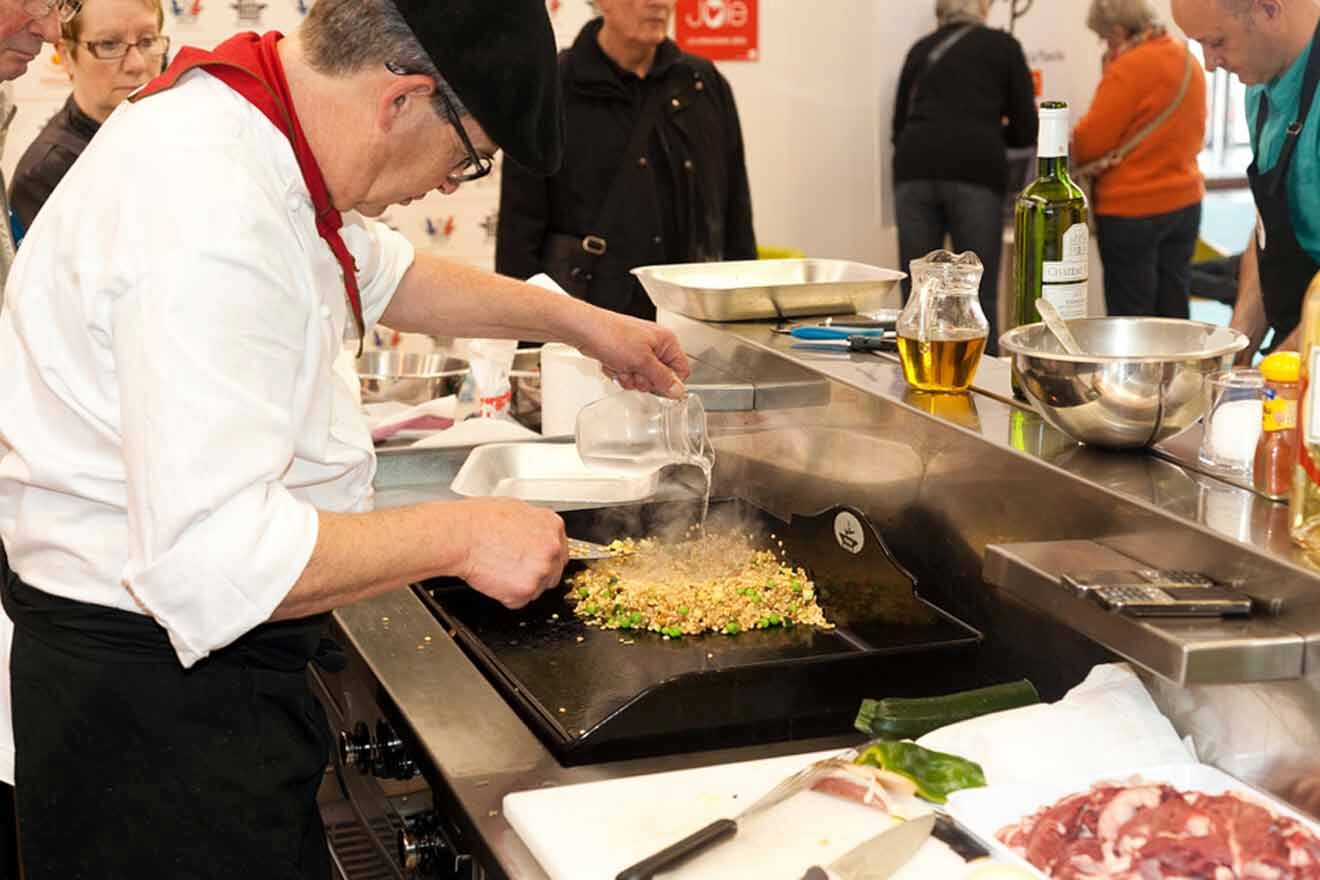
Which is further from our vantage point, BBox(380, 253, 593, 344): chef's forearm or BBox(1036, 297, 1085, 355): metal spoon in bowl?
BBox(380, 253, 593, 344): chef's forearm

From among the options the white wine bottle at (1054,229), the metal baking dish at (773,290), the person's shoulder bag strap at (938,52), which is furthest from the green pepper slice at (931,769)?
Result: the person's shoulder bag strap at (938,52)

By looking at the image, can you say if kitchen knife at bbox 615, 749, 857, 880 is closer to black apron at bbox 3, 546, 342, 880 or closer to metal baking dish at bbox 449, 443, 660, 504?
black apron at bbox 3, 546, 342, 880

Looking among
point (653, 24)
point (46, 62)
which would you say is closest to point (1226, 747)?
point (653, 24)

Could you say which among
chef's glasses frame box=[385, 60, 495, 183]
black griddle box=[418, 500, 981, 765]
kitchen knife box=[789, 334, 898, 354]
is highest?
chef's glasses frame box=[385, 60, 495, 183]

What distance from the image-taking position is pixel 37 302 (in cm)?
140

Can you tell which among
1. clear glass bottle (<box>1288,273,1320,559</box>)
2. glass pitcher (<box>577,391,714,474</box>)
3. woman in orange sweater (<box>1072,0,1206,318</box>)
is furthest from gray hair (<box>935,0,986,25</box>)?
clear glass bottle (<box>1288,273,1320,559</box>)

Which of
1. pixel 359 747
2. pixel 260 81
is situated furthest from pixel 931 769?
pixel 260 81

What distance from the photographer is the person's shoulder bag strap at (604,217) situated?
3.99m

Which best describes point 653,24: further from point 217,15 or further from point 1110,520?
point 1110,520

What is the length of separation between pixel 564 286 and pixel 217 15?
1.73m

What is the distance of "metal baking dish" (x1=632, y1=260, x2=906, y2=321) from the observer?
2.37 metres

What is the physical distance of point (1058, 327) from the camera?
5.41ft

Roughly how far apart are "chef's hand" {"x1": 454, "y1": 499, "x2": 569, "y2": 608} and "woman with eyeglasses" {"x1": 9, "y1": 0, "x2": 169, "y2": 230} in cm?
214

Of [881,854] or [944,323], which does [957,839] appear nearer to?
[881,854]
